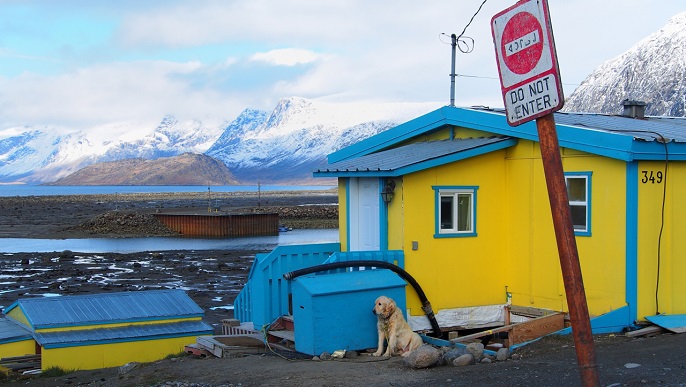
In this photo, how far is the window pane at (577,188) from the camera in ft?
40.3

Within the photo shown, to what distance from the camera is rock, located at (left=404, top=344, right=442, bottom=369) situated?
1000 centimetres

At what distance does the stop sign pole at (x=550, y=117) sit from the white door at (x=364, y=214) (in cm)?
859

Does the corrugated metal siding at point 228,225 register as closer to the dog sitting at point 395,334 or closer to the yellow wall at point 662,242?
the dog sitting at point 395,334

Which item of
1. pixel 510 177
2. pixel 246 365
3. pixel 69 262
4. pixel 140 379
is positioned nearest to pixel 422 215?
pixel 510 177

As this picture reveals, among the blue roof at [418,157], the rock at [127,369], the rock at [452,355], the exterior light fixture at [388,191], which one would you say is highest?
the blue roof at [418,157]

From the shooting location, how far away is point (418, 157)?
13.0 m

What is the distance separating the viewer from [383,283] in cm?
1173

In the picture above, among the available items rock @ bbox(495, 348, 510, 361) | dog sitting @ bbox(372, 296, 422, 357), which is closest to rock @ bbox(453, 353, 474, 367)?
rock @ bbox(495, 348, 510, 361)

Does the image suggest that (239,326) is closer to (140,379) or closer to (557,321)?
(140,379)

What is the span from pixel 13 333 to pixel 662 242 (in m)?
11.4

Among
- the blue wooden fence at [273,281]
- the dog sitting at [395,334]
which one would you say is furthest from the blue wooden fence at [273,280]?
the dog sitting at [395,334]

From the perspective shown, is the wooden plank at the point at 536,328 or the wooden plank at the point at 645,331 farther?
the wooden plank at the point at 536,328

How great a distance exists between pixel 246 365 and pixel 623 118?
881 cm

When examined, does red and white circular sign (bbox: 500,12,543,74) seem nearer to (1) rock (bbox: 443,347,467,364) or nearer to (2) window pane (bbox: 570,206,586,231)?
(1) rock (bbox: 443,347,467,364)
